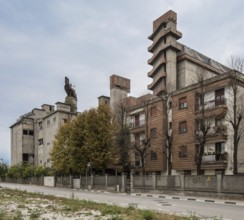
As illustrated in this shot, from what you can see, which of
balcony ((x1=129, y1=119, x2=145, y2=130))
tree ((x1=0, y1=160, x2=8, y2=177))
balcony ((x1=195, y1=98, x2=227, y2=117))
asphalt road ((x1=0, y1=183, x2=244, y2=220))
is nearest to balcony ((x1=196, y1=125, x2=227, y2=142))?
balcony ((x1=195, y1=98, x2=227, y2=117))

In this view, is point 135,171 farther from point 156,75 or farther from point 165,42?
point 165,42

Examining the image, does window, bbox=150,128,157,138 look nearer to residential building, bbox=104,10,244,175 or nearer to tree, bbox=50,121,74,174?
residential building, bbox=104,10,244,175

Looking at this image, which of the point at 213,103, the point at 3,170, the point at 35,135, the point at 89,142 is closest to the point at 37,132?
the point at 35,135

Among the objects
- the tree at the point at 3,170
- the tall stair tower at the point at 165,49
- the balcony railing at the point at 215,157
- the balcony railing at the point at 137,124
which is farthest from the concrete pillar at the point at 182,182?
the tree at the point at 3,170

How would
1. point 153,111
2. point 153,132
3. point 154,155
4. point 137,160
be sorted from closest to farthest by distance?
point 154,155 < point 153,132 < point 153,111 < point 137,160

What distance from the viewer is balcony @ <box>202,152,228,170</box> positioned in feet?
113

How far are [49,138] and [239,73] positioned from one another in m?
48.6

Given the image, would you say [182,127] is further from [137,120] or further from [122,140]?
[137,120]

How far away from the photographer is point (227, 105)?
112 feet

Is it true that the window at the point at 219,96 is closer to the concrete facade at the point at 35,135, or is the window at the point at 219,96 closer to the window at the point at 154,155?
the window at the point at 154,155

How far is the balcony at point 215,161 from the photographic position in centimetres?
3438

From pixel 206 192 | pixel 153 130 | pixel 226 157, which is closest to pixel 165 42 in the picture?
pixel 153 130

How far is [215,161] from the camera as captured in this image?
3506 centimetres

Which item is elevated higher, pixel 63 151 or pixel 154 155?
pixel 63 151
